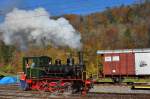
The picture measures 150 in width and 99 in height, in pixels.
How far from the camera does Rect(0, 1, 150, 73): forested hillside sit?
1988 inches

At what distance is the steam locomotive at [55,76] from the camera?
76.7 feet

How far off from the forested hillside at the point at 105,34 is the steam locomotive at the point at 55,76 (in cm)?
533

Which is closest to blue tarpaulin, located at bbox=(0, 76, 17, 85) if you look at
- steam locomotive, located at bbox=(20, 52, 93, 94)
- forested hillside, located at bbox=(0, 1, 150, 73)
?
forested hillside, located at bbox=(0, 1, 150, 73)

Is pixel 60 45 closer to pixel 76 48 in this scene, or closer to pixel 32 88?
pixel 76 48

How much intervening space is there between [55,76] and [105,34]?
2285 inches

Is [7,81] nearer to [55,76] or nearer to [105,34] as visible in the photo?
[55,76]

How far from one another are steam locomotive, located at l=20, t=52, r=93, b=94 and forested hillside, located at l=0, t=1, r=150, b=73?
17.5 feet

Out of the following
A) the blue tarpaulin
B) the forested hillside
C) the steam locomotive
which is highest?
the forested hillside

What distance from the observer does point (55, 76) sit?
2442cm

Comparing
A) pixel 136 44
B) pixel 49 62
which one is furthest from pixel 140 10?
pixel 49 62

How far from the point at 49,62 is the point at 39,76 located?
4.21 ft

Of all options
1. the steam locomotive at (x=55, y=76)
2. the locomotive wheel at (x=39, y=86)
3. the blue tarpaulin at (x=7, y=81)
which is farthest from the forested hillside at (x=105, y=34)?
the locomotive wheel at (x=39, y=86)

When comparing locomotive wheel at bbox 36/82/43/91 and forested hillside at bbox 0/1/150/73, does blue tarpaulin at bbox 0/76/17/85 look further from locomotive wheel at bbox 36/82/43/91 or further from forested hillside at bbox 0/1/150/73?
locomotive wheel at bbox 36/82/43/91

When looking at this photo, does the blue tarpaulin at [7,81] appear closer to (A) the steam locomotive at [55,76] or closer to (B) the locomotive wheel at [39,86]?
(A) the steam locomotive at [55,76]
